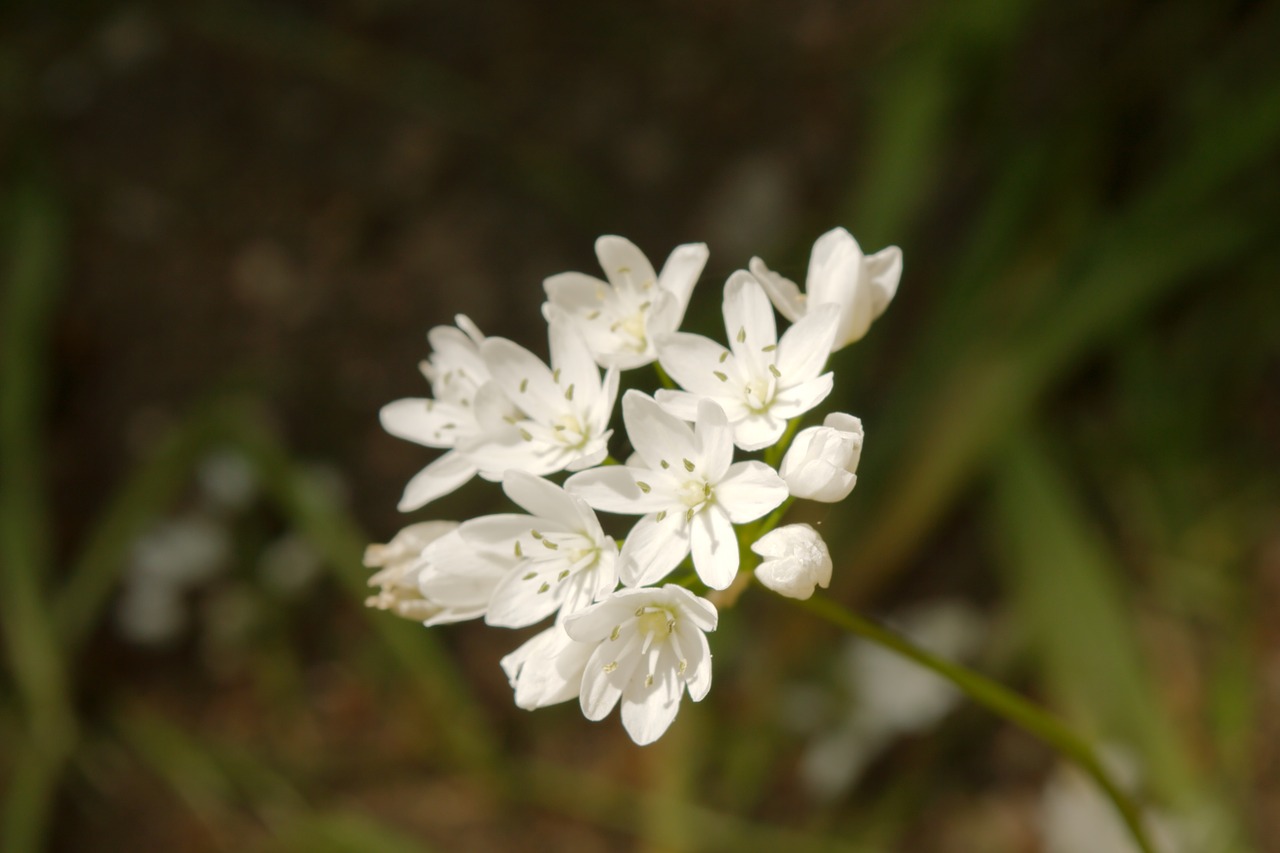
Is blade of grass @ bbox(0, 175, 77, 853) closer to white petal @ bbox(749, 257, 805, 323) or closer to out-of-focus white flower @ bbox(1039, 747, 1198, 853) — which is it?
white petal @ bbox(749, 257, 805, 323)

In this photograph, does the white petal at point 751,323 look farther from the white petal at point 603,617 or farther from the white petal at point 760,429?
the white petal at point 603,617

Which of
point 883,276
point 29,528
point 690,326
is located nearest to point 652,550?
point 883,276

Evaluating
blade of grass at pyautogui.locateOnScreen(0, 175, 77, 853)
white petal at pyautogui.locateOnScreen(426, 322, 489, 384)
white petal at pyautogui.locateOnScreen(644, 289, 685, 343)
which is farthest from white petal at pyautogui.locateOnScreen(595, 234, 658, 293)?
blade of grass at pyautogui.locateOnScreen(0, 175, 77, 853)

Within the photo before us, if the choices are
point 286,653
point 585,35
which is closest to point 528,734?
point 286,653

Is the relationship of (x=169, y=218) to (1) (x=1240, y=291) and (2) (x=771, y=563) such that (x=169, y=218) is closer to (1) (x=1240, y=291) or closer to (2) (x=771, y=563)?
(2) (x=771, y=563)

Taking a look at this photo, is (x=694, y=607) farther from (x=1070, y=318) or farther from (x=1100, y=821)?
(x=1100, y=821)

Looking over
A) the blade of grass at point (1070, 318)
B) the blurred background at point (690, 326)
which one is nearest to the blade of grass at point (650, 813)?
the blurred background at point (690, 326)
